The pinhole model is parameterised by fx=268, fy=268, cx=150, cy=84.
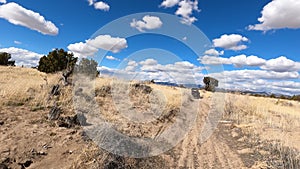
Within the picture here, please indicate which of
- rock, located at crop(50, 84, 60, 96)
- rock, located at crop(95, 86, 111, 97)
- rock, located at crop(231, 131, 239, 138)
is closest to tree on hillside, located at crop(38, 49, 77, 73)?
rock, located at crop(95, 86, 111, 97)

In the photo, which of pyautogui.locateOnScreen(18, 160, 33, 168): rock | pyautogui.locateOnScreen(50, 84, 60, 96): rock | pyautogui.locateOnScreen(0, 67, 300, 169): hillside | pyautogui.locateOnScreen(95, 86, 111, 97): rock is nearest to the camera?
pyautogui.locateOnScreen(18, 160, 33, 168): rock

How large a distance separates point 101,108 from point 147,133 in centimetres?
335

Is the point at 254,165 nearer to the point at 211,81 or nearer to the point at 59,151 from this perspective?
the point at 59,151

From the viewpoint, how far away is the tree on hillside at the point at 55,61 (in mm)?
31391

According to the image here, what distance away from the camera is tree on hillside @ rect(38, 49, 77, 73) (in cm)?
3139

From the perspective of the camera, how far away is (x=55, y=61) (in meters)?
31.5

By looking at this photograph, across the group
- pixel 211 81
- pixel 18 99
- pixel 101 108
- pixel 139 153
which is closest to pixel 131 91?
pixel 101 108

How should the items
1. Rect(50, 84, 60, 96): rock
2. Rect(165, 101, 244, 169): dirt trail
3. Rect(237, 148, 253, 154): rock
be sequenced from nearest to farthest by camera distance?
Rect(165, 101, 244, 169): dirt trail
Rect(237, 148, 253, 154): rock
Rect(50, 84, 60, 96): rock

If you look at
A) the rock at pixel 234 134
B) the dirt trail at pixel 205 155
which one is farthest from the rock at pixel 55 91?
the rock at pixel 234 134

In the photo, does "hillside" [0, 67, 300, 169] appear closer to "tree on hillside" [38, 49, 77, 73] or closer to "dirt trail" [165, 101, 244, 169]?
"dirt trail" [165, 101, 244, 169]

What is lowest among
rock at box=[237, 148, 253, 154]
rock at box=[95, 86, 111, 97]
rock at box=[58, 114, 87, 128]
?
rock at box=[237, 148, 253, 154]

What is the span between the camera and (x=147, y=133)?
30.6 ft

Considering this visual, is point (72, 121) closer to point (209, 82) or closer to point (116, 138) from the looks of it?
point (116, 138)

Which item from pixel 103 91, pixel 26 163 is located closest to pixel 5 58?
pixel 103 91
